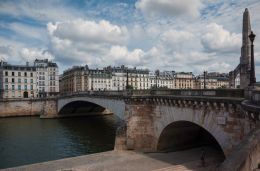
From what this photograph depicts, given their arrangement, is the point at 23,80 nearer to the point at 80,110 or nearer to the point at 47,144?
the point at 80,110

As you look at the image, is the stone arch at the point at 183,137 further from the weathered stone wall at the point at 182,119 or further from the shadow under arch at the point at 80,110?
the shadow under arch at the point at 80,110

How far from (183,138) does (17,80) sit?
83.2m

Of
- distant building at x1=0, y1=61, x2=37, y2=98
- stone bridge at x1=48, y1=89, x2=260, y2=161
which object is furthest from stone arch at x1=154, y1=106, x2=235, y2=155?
distant building at x1=0, y1=61, x2=37, y2=98

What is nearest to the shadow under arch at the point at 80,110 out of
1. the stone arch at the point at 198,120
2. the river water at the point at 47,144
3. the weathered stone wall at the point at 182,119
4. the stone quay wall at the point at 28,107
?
the stone quay wall at the point at 28,107

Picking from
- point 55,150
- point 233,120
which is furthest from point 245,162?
point 55,150

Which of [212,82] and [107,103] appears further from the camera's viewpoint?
[212,82]

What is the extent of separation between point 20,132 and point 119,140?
26.3 m

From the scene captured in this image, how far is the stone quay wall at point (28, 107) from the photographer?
7612 cm

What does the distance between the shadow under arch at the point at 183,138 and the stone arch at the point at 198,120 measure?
86 centimetres

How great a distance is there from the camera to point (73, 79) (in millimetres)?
134125

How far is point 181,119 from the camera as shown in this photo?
77.2 ft

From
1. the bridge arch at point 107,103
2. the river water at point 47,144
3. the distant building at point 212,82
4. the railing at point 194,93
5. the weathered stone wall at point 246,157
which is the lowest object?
the river water at point 47,144

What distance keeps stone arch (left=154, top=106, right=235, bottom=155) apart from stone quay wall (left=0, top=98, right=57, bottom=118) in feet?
176

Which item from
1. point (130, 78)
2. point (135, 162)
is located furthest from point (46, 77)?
point (135, 162)
